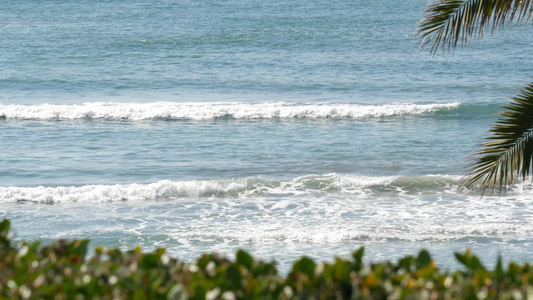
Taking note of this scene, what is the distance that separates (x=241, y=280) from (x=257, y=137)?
631 inches

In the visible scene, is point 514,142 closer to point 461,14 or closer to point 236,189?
point 461,14

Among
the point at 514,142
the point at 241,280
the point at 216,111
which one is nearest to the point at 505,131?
the point at 514,142

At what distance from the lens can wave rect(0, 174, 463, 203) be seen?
1291 centimetres

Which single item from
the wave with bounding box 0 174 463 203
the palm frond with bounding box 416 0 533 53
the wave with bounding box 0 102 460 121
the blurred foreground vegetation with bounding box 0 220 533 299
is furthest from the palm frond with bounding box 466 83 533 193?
the wave with bounding box 0 102 460 121

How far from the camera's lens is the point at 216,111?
22312 millimetres

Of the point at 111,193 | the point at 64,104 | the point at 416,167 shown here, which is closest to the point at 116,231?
the point at 111,193

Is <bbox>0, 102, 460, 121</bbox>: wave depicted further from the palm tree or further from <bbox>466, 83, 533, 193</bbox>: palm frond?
<bbox>466, 83, 533, 193</bbox>: palm frond

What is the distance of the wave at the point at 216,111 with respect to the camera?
21953 mm

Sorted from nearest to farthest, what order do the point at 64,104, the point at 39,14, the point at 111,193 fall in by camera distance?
1. the point at 111,193
2. the point at 64,104
3. the point at 39,14

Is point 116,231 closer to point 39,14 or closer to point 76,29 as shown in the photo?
point 76,29

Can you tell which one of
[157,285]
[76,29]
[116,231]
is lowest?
[116,231]

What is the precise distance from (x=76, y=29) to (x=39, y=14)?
27.7 ft

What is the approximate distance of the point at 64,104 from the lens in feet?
79.7

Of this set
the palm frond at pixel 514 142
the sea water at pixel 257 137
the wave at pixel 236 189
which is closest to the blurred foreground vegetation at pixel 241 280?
the palm frond at pixel 514 142
